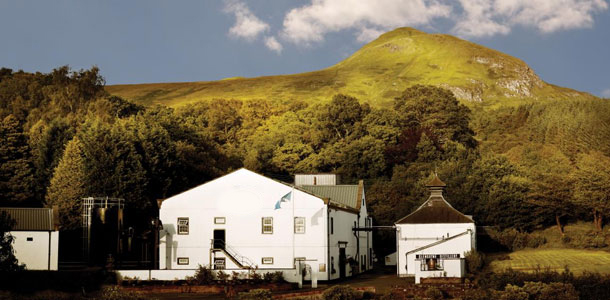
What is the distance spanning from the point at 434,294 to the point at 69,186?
4143 centimetres

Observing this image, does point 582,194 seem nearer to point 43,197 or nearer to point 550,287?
point 550,287

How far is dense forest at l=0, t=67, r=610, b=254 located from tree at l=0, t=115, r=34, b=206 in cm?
14

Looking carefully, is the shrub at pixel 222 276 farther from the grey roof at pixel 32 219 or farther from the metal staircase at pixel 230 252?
the grey roof at pixel 32 219

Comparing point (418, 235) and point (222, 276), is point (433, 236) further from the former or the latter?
point (222, 276)

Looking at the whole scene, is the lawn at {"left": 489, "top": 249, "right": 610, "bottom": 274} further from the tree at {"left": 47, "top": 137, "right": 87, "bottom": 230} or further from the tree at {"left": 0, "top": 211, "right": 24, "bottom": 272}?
the tree at {"left": 47, "top": 137, "right": 87, "bottom": 230}

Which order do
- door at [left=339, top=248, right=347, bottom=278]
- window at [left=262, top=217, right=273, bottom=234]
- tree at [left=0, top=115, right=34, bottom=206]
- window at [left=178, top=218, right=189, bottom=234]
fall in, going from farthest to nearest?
tree at [left=0, top=115, right=34, bottom=206] < door at [left=339, top=248, right=347, bottom=278] < window at [left=178, top=218, right=189, bottom=234] < window at [left=262, top=217, right=273, bottom=234]

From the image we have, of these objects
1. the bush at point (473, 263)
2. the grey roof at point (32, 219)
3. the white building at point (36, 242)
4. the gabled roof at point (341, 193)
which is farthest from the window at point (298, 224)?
the grey roof at point (32, 219)

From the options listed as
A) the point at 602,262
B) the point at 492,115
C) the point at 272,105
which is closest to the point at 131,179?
the point at 602,262

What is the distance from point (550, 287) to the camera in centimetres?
3884

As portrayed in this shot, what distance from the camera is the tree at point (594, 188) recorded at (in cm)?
7738

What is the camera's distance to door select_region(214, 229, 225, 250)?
56469 millimetres

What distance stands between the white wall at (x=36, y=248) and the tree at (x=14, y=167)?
1985 cm

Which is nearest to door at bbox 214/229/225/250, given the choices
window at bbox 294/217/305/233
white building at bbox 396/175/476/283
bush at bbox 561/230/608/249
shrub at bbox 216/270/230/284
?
window at bbox 294/217/305/233

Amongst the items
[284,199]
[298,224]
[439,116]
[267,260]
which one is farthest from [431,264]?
[439,116]
